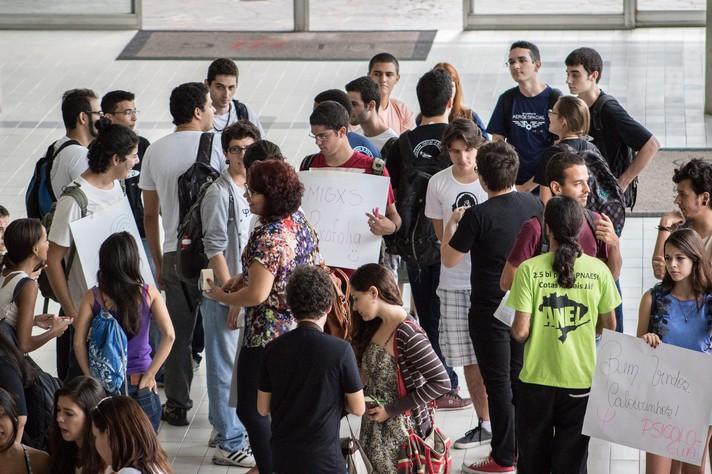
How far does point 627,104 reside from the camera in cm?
1415

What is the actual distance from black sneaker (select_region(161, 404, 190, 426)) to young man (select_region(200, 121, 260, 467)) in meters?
0.36

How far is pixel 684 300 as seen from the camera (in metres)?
5.64

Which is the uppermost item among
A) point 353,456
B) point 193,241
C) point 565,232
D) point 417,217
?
point 565,232

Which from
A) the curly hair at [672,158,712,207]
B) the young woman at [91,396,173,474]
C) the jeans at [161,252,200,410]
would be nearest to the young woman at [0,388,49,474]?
the young woman at [91,396,173,474]

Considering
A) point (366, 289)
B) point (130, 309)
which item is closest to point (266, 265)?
point (366, 289)

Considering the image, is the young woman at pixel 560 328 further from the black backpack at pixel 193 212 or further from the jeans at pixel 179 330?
the jeans at pixel 179 330

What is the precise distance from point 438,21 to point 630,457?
11.8 m

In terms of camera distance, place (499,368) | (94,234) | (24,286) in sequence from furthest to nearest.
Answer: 1. (94,234)
2. (499,368)
3. (24,286)

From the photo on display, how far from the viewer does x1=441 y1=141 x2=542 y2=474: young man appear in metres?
6.25

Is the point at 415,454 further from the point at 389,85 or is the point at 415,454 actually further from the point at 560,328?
the point at 389,85

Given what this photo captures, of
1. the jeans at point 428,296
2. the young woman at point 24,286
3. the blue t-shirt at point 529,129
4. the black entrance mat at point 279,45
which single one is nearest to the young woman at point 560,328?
the jeans at point 428,296

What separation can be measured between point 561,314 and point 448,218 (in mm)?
1402

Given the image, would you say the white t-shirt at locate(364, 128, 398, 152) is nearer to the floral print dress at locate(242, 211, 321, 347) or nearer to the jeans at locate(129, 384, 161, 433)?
the floral print dress at locate(242, 211, 321, 347)

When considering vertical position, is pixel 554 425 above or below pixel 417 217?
below
